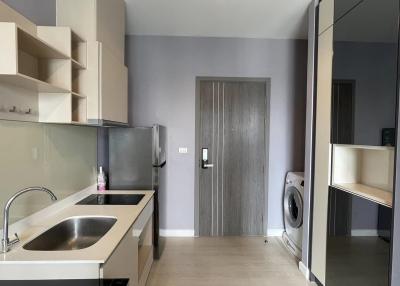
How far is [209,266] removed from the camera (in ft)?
9.07

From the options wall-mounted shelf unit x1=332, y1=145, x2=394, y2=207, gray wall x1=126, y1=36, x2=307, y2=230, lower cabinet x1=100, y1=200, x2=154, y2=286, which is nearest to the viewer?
lower cabinet x1=100, y1=200, x2=154, y2=286

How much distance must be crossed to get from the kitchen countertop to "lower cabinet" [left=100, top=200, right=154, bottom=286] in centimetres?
5

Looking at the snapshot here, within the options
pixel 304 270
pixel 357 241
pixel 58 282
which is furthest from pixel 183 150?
pixel 58 282

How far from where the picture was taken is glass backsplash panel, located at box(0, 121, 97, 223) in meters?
1.48

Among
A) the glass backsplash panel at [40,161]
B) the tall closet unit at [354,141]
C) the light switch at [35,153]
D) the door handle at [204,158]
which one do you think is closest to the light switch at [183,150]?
the door handle at [204,158]

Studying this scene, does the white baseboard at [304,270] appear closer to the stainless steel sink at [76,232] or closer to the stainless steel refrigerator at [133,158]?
the stainless steel refrigerator at [133,158]

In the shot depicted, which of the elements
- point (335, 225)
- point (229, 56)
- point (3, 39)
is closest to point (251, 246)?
point (335, 225)

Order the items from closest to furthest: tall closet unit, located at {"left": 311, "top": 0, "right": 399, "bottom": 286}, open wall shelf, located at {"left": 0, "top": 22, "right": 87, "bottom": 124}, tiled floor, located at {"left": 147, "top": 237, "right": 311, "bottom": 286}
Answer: open wall shelf, located at {"left": 0, "top": 22, "right": 87, "bottom": 124} < tall closet unit, located at {"left": 311, "top": 0, "right": 399, "bottom": 286} < tiled floor, located at {"left": 147, "top": 237, "right": 311, "bottom": 286}

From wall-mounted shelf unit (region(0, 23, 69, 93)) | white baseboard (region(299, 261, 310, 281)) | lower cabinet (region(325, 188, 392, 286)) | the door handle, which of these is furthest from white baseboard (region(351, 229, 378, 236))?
wall-mounted shelf unit (region(0, 23, 69, 93))

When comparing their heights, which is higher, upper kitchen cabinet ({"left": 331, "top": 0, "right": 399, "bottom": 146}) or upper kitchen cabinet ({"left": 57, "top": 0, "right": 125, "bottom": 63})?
upper kitchen cabinet ({"left": 57, "top": 0, "right": 125, "bottom": 63})

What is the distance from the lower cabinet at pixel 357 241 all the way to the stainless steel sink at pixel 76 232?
1.77 metres

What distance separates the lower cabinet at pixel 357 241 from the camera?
1623 millimetres

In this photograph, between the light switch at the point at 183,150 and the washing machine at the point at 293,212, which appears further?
the light switch at the point at 183,150

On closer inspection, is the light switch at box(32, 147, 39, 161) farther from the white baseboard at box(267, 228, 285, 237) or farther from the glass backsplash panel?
the white baseboard at box(267, 228, 285, 237)
